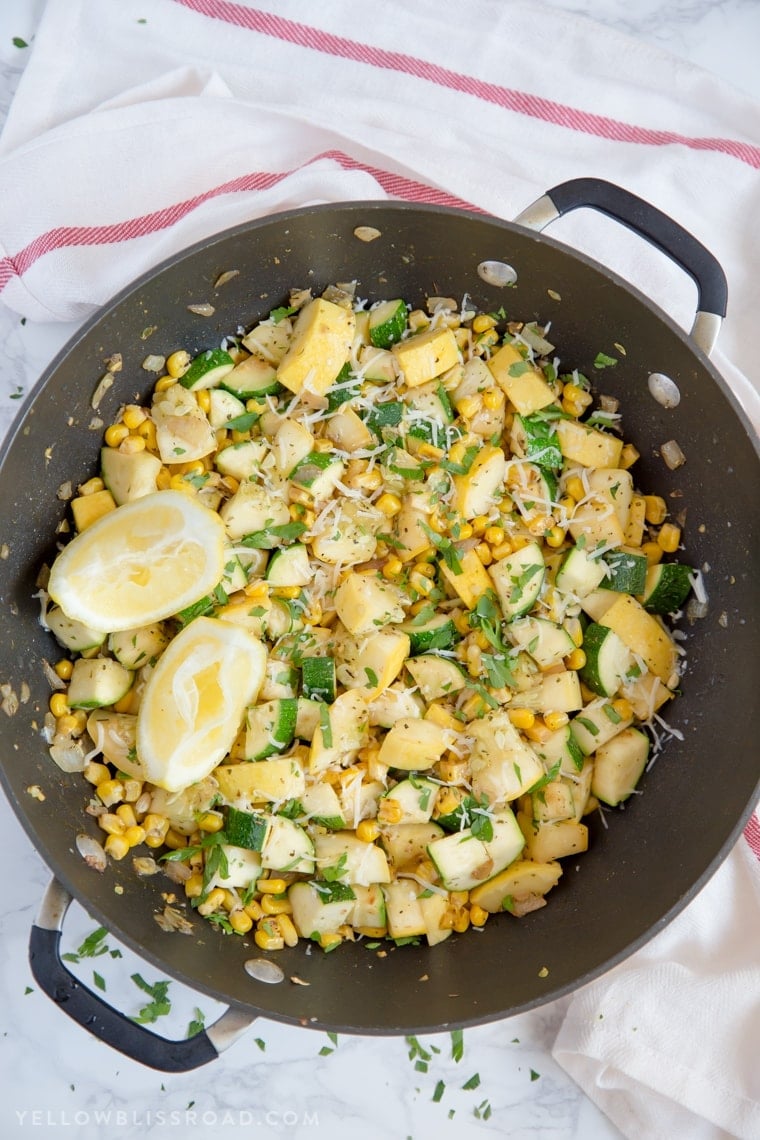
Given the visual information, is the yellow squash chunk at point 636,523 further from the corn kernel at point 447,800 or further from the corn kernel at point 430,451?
the corn kernel at point 447,800

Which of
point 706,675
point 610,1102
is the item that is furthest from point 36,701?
point 610,1102

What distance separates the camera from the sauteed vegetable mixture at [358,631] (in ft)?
9.84

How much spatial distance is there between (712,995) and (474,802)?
3.46 ft

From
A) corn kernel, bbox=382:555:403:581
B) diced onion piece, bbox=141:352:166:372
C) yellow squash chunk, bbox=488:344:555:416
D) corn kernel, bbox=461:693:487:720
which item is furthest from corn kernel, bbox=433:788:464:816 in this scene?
diced onion piece, bbox=141:352:166:372

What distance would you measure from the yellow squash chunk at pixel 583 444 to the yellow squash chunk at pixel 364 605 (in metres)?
0.78

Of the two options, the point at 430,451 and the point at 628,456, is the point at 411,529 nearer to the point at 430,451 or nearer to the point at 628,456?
the point at 430,451

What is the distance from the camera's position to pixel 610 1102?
11.1 feet

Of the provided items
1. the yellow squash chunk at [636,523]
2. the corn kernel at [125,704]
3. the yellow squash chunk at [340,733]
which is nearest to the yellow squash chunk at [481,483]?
the yellow squash chunk at [636,523]

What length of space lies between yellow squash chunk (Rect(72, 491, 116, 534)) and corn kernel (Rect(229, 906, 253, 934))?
1.28m

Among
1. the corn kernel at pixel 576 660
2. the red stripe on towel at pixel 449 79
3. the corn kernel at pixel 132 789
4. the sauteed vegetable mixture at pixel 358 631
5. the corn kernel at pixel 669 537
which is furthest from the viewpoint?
the red stripe on towel at pixel 449 79

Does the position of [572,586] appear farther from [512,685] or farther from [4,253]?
[4,253]

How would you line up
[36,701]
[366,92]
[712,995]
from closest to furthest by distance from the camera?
1. [36,701]
2. [712,995]
3. [366,92]

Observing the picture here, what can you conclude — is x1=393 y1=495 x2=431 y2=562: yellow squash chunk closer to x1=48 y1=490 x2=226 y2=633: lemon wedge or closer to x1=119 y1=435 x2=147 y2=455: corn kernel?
x1=48 y1=490 x2=226 y2=633: lemon wedge

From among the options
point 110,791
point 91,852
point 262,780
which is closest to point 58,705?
point 110,791
